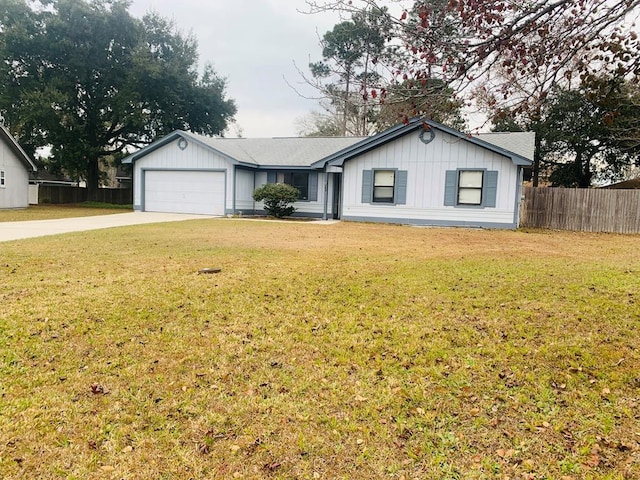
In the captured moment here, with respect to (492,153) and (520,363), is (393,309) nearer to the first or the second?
(520,363)

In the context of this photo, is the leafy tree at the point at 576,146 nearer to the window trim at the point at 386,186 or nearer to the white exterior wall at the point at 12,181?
the window trim at the point at 386,186

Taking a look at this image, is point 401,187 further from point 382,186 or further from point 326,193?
point 326,193

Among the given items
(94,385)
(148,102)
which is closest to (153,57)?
(148,102)

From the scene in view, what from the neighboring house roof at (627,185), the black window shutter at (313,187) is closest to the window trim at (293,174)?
the black window shutter at (313,187)

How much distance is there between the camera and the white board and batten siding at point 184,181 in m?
21.4

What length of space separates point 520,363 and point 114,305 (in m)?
4.50

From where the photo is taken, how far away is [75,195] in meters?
32.3

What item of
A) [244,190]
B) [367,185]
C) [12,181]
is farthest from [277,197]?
[12,181]

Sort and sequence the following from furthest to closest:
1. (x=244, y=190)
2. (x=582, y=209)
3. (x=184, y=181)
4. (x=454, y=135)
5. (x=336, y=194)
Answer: (x=184, y=181) < (x=244, y=190) < (x=336, y=194) < (x=582, y=209) < (x=454, y=135)

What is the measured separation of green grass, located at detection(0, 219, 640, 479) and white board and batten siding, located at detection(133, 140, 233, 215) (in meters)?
14.1

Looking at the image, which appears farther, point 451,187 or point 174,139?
point 174,139

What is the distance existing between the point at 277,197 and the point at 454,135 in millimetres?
7893

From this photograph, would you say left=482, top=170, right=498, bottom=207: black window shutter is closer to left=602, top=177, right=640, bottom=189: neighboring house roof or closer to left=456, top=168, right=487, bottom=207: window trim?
left=456, top=168, right=487, bottom=207: window trim

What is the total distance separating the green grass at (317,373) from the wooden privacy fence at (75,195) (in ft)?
86.3
